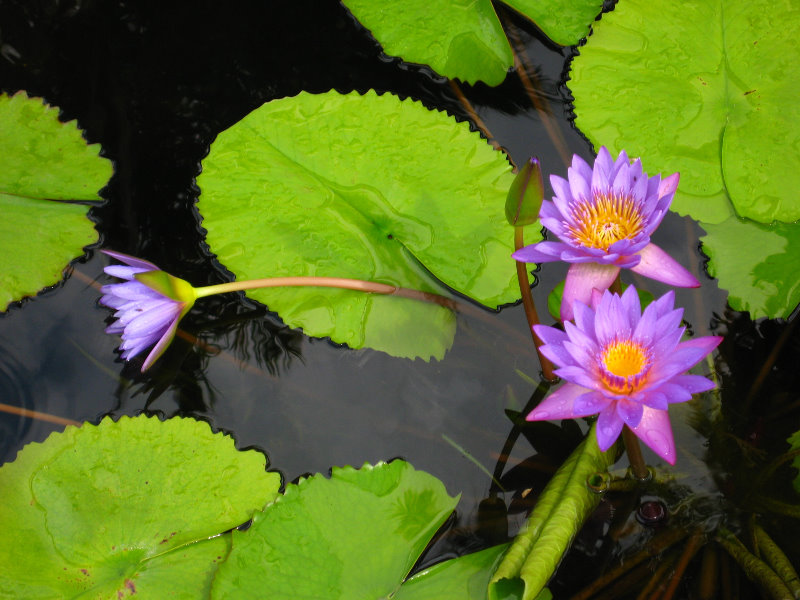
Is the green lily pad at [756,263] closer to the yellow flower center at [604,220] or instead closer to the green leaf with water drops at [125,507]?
the yellow flower center at [604,220]

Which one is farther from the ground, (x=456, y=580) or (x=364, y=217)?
(x=364, y=217)

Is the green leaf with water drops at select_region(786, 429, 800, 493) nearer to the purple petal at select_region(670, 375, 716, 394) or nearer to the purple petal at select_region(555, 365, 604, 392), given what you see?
the purple petal at select_region(670, 375, 716, 394)

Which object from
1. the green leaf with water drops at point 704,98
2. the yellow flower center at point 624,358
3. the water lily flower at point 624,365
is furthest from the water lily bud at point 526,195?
the green leaf with water drops at point 704,98

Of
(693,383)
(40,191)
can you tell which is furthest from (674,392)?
(40,191)

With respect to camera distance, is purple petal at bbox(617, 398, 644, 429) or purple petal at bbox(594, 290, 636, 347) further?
purple petal at bbox(594, 290, 636, 347)

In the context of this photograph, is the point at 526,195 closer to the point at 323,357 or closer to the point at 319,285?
the point at 319,285

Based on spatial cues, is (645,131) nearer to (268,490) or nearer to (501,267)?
(501,267)

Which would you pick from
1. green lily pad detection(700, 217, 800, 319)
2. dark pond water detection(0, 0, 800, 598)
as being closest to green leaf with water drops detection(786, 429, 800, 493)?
dark pond water detection(0, 0, 800, 598)
